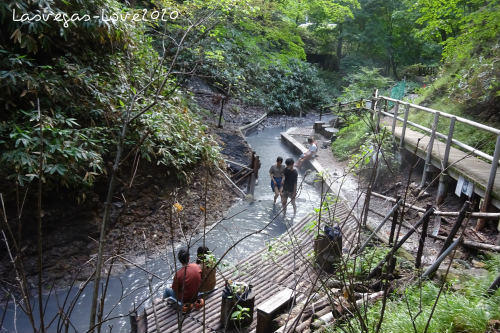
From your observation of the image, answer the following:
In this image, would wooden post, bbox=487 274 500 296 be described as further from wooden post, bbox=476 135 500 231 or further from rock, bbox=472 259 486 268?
wooden post, bbox=476 135 500 231

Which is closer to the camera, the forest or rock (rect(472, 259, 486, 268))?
rock (rect(472, 259, 486, 268))

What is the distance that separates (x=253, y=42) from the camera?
1398cm

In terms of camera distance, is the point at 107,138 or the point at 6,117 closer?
the point at 6,117

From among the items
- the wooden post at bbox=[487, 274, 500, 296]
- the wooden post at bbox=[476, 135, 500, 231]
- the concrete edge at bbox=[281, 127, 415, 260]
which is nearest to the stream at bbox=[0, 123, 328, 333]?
the concrete edge at bbox=[281, 127, 415, 260]

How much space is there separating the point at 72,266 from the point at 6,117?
2.99m

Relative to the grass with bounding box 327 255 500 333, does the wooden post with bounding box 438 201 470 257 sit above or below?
above

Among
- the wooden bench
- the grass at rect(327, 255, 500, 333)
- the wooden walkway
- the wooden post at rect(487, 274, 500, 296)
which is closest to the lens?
the grass at rect(327, 255, 500, 333)

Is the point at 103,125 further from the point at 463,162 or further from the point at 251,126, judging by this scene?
the point at 251,126

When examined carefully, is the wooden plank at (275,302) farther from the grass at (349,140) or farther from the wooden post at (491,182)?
the grass at (349,140)

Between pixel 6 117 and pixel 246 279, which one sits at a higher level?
pixel 6 117

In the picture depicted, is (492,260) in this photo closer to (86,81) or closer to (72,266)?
(72,266)

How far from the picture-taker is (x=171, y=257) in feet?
25.4

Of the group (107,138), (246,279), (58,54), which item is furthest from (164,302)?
(58,54)

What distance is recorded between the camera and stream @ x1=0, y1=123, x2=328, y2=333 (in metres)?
5.26
